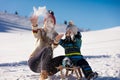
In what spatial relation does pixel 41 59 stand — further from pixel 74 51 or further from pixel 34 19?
pixel 34 19

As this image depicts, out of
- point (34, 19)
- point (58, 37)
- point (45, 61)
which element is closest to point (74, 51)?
point (58, 37)

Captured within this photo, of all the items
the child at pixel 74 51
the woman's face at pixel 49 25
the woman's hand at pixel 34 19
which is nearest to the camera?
the woman's hand at pixel 34 19

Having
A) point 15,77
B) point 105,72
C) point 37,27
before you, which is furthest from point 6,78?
point 105,72

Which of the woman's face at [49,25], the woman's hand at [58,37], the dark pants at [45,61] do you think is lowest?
the dark pants at [45,61]

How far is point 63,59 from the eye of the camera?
8.05 metres

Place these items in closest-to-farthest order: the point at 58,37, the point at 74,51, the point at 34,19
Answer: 1. the point at 34,19
2. the point at 58,37
3. the point at 74,51

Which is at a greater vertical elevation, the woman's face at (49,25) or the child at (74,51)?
the woman's face at (49,25)

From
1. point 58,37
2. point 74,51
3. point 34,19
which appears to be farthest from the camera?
point 74,51

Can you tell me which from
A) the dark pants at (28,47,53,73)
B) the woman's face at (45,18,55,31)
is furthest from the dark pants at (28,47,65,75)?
the woman's face at (45,18,55,31)

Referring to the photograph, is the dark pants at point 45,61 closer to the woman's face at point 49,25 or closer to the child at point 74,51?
the child at point 74,51

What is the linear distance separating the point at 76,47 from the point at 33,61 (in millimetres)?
892

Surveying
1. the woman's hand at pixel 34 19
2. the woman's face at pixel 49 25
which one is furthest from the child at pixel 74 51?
the woman's hand at pixel 34 19

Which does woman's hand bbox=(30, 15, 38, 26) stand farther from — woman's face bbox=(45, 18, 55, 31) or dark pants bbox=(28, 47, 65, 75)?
dark pants bbox=(28, 47, 65, 75)

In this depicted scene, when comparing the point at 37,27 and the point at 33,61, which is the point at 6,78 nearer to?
the point at 33,61
